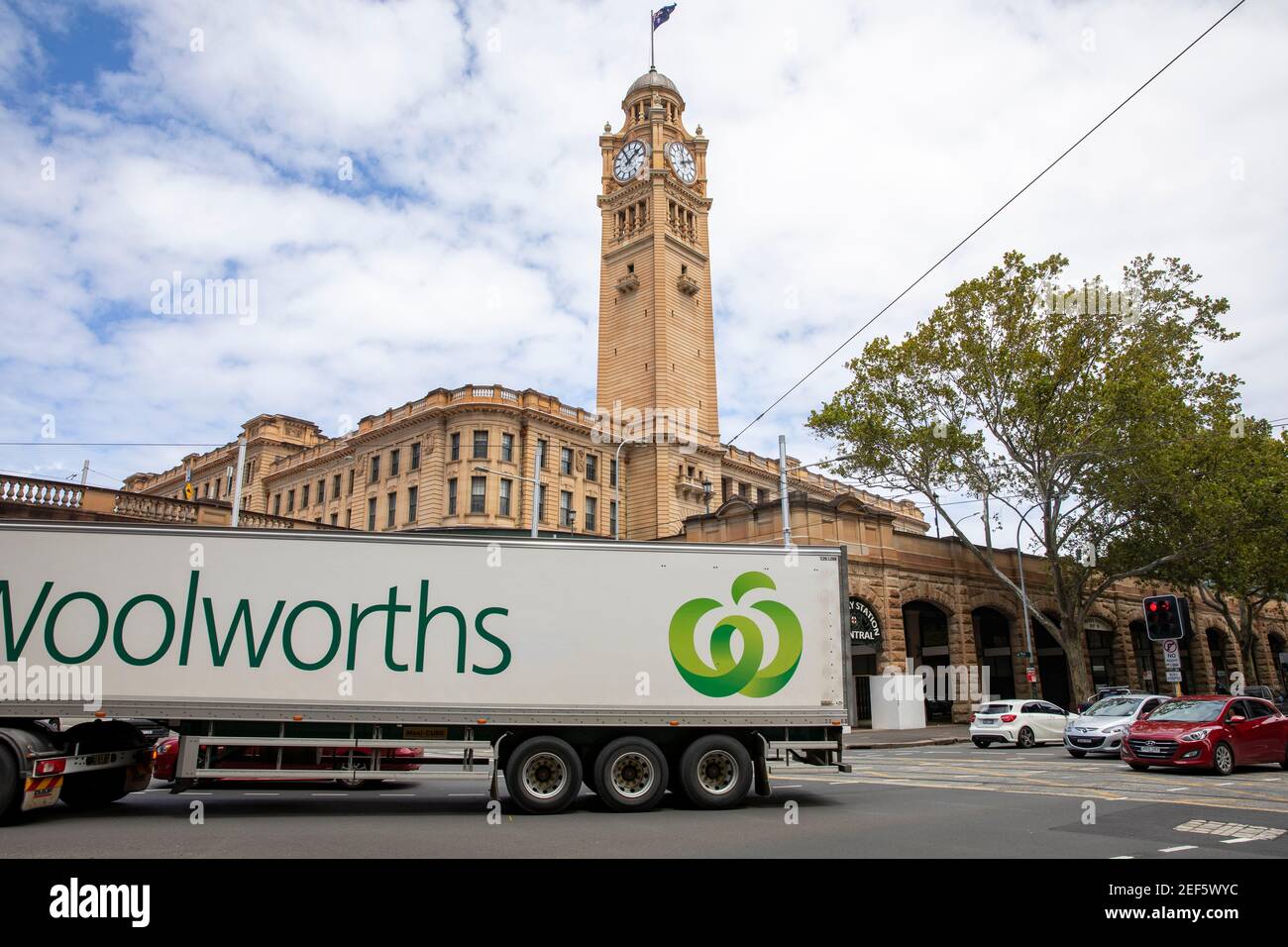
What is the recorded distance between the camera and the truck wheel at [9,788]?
9531 mm

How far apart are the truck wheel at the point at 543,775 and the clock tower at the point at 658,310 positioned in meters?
45.2

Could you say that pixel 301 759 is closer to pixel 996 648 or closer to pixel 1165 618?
pixel 1165 618

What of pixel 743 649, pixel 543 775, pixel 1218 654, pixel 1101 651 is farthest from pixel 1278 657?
pixel 543 775

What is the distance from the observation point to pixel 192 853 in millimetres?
7770

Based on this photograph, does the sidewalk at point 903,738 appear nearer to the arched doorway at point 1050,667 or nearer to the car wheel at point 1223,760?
the arched doorway at point 1050,667

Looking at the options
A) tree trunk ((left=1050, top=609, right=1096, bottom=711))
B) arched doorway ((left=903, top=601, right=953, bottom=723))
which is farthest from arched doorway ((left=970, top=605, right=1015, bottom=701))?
tree trunk ((left=1050, top=609, right=1096, bottom=711))

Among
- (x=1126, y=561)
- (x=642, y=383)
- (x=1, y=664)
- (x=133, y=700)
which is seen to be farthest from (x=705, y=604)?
(x=642, y=383)

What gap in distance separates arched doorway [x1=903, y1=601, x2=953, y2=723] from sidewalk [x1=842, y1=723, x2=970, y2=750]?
11.9ft

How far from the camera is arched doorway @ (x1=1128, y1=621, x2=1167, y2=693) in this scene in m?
46.3

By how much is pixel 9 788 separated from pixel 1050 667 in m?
44.9

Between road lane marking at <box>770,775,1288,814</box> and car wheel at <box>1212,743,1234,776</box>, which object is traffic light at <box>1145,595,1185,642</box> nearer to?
car wheel at <box>1212,743,1234,776</box>

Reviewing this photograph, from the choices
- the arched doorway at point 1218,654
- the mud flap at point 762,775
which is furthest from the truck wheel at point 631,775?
the arched doorway at point 1218,654
